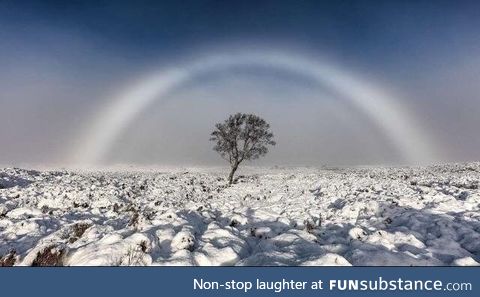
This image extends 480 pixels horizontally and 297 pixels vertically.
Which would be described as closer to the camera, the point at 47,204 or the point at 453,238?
the point at 453,238

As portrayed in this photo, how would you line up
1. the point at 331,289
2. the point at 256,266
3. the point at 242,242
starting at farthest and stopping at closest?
the point at 242,242 → the point at 256,266 → the point at 331,289

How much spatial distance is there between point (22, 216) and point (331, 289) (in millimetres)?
12183

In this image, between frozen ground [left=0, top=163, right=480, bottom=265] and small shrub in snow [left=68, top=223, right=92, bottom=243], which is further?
small shrub in snow [left=68, top=223, right=92, bottom=243]

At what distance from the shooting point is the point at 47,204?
54.7 feet

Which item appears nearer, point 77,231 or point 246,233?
point 77,231

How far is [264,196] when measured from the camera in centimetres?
2411

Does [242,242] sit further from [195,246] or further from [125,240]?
[125,240]

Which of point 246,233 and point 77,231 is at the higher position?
point 77,231

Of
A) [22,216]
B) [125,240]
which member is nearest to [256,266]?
[125,240]

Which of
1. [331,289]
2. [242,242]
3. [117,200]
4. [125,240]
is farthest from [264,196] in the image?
[331,289]

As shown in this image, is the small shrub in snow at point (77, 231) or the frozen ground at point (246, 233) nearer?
the frozen ground at point (246, 233)

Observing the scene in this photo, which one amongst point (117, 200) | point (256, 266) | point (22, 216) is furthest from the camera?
point (117, 200)

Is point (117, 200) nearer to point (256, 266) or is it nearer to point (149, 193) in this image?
point (149, 193)

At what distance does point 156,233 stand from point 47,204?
8908 mm
